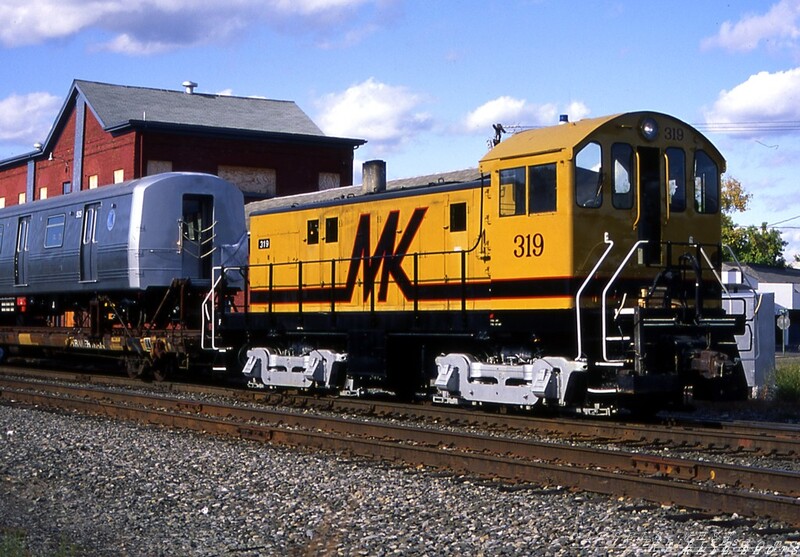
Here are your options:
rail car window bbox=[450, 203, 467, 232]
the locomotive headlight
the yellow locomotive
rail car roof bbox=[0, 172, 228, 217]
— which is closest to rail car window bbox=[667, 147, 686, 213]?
the yellow locomotive

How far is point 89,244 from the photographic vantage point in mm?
20344

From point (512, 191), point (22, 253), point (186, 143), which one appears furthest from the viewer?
point (186, 143)

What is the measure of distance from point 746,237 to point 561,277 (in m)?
63.1

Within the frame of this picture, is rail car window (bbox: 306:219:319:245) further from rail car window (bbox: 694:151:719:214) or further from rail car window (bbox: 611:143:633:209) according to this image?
rail car window (bbox: 694:151:719:214)

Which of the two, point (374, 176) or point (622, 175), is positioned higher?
point (374, 176)

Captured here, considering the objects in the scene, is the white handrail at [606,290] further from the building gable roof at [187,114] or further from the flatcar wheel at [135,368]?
the building gable roof at [187,114]

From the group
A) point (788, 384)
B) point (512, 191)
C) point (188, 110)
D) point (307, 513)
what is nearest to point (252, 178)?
point (188, 110)

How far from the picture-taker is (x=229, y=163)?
127 ft

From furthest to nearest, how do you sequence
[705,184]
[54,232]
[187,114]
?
[187,114], [54,232], [705,184]

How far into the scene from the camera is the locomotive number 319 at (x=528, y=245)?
12422 millimetres

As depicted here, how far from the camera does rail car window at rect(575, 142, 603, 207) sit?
12.2 m

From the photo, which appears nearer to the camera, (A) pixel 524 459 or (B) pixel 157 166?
(A) pixel 524 459

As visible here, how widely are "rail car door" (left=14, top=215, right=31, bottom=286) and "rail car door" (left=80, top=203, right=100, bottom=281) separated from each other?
2.91m

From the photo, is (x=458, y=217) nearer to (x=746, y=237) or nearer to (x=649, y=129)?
(x=649, y=129)
